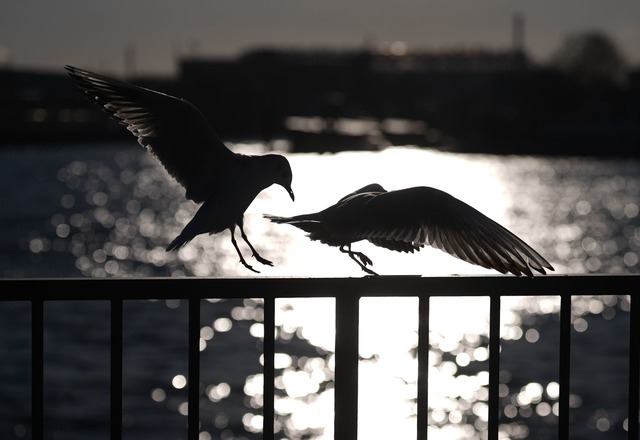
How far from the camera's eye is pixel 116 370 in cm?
313

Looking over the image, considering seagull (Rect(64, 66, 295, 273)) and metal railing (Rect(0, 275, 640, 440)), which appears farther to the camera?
seagull (Rect(64, 66, 295, 273))

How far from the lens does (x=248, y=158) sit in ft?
13.5

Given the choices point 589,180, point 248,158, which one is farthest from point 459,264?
point 589,180

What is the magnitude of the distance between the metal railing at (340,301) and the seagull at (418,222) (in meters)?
0.17

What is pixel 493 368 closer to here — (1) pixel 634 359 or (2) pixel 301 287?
(1) pixel 634 359

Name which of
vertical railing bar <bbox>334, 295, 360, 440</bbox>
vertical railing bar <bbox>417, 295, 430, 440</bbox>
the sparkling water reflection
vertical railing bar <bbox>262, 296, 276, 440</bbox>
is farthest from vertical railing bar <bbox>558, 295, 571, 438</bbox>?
the sparkling water reflection

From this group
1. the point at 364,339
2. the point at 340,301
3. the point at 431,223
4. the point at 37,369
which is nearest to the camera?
the point at 37,369

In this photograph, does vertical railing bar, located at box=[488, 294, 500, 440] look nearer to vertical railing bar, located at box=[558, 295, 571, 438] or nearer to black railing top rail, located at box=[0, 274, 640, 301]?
black railing top rail, located at box=[0, 274, 640, 301]

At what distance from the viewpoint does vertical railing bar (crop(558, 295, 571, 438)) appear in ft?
10.9

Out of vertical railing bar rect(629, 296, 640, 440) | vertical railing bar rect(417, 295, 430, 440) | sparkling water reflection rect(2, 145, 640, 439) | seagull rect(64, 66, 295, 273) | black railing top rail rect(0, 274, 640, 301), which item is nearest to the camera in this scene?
black railing top rail rect(0, 274, 640, 301)

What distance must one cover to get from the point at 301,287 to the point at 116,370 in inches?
22.4

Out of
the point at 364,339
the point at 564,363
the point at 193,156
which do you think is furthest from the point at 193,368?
the point at 364,339

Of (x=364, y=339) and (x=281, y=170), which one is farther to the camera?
(x=364, y=339)

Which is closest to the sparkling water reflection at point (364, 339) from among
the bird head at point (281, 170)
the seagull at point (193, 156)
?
the bird head at point (281, 170)
